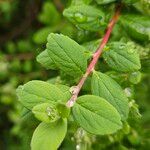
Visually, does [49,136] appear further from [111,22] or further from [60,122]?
[111,22]

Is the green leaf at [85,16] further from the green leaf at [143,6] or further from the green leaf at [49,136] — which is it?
the green leaf at [49,136]

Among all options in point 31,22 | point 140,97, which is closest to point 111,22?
point 140,97

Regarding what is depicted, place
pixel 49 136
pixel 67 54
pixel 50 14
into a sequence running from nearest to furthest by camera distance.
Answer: pixel 49 136 < pixel 67 54 < pixel 50 14

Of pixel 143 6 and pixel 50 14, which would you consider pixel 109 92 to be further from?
pixel 50 14

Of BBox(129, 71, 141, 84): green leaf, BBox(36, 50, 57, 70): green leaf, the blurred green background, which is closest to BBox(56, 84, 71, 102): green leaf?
BBox(36, 50, 57, 70): green leaf

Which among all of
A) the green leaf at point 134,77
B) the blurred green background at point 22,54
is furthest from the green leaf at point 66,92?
the blurred green background at point 22,54

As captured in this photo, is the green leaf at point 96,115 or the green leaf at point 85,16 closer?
the green leaf at point 96,115

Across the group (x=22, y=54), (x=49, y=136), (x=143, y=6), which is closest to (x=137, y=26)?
(x=143, y=6)
